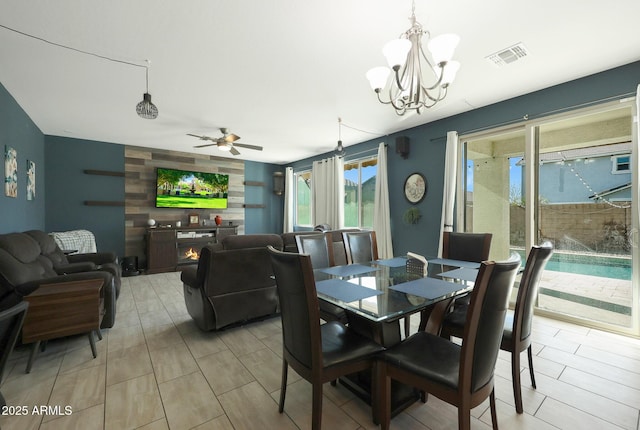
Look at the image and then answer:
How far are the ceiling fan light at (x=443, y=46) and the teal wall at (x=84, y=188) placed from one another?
245 inches

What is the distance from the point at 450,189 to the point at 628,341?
228 centimetres

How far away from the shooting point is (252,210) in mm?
7387

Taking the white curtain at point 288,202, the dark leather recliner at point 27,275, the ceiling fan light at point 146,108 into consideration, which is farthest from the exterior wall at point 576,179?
the white curtain at point 288,202

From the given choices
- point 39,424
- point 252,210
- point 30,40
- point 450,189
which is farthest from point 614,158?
point 252,210

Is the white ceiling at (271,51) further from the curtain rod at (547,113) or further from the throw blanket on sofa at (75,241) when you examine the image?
the throw blanket on sofa at (75,241)

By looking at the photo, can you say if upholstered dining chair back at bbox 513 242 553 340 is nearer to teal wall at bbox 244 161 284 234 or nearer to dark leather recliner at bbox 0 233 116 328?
dark leather recliner at bbox 0 233 116 328

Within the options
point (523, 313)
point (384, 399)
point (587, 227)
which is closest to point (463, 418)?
point (384, 399)

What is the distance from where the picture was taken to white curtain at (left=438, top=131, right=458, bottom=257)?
12.5ft

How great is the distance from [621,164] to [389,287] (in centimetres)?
304

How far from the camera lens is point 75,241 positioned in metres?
4.36

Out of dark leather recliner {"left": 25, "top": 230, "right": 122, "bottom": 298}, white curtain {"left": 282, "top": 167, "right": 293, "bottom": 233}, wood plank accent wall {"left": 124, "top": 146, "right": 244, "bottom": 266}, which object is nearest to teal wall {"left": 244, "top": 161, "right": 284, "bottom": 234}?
white curtain {"left": 282, "top": 167, "right": 293, "bottom": 233}

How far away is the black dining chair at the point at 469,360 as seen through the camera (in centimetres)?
114

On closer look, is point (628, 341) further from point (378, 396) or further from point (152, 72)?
point (152, 72)

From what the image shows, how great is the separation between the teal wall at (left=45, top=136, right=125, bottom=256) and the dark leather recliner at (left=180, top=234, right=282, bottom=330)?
388 cm
